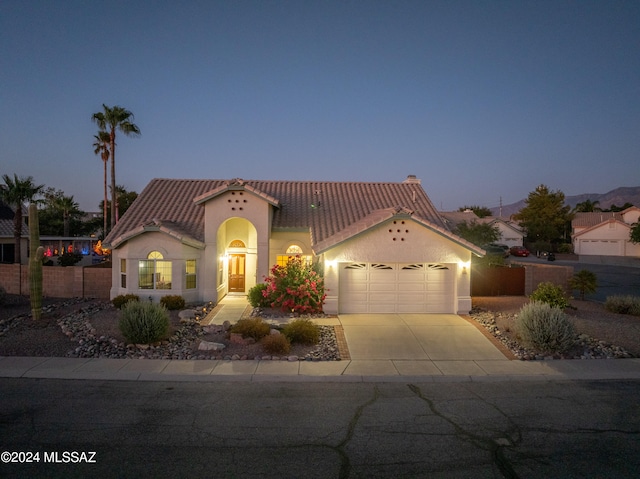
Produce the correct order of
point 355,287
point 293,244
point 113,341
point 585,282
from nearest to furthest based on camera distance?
point 113,341 < point 355,287 < point 585,282 < point 293,244

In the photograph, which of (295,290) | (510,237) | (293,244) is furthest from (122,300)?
(510,237)

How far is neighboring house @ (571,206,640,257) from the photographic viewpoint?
2092 inches

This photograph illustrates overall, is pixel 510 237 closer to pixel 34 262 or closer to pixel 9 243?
pixel 9 243

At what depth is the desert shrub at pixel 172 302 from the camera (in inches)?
645

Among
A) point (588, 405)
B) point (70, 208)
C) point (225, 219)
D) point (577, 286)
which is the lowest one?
point (588, 405)

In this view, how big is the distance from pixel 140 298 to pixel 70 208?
116 feet

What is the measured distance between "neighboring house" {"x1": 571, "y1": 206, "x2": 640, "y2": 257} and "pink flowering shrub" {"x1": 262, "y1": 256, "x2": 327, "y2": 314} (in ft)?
171

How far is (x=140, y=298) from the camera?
17.3m

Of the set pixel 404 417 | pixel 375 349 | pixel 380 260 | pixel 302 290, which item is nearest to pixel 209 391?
pixel 404 417

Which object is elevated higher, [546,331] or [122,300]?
[122,300]

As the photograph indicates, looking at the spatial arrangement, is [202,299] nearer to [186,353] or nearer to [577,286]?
[186,353]

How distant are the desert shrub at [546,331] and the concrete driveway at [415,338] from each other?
102 centimetres

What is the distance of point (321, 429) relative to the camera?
6988 mm

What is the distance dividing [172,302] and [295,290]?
5.02 meters
